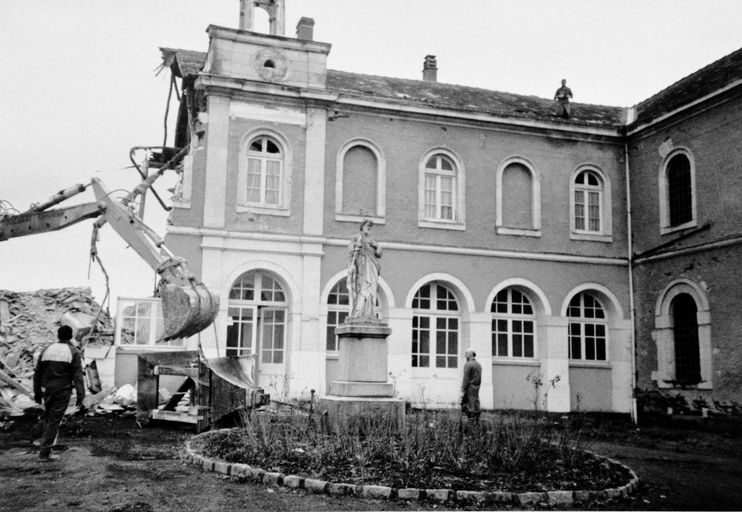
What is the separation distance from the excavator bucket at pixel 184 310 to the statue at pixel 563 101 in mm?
13999

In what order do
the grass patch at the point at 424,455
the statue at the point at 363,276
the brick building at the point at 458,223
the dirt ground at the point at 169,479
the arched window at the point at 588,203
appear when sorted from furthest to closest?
the arched window at the point at 588,203, the brick building at the point at 458,223, the statue at the point at 363,276, the grass patch at the point at 424,455, the dirt ground at the point at 169,479

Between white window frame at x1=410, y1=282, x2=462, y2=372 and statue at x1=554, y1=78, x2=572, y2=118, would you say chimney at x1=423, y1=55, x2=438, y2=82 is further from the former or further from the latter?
white window frame at x1=410, y1=282, x2=462, y2=372

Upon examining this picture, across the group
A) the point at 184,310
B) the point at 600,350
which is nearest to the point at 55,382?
the point at 184,310

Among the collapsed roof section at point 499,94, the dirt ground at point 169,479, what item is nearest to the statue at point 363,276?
the dirt ground at point 169,479

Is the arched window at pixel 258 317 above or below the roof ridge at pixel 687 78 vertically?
below

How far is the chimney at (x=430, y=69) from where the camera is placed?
25.5m

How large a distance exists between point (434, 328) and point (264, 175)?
5922mm

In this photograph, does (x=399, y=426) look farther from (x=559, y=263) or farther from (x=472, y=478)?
(x=559, y=263)

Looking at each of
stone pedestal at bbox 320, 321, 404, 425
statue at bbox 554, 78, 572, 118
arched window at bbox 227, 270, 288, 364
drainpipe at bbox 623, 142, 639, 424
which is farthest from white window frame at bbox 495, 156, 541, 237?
stone pedestal at bbox 320, 321, 404, 425

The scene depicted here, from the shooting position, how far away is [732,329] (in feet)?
58.3

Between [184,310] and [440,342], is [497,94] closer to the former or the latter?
[440,342]

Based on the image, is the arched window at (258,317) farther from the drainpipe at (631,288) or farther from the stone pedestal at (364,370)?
the drainpipe at (631,288)

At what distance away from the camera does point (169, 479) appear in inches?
345

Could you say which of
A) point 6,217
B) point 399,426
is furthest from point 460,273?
point 6,217
